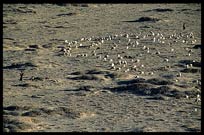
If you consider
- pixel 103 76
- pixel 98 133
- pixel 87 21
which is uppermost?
pixel 87 21

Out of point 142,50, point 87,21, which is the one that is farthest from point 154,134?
point 87,21

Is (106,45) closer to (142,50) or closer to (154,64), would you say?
(142,50)

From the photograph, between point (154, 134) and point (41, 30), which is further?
point (41, 30)

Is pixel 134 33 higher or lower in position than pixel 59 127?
higher

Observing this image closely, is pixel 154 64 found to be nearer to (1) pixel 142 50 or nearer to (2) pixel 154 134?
(1) pixel 142 50

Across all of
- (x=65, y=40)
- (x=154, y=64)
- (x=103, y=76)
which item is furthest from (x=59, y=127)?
(x=65, y=40)

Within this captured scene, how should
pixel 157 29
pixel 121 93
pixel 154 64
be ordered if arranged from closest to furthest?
pixel 121 93 < pixel 154 64 < pixel 157 29

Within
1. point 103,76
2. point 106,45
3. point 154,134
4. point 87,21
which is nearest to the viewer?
point 154,134
